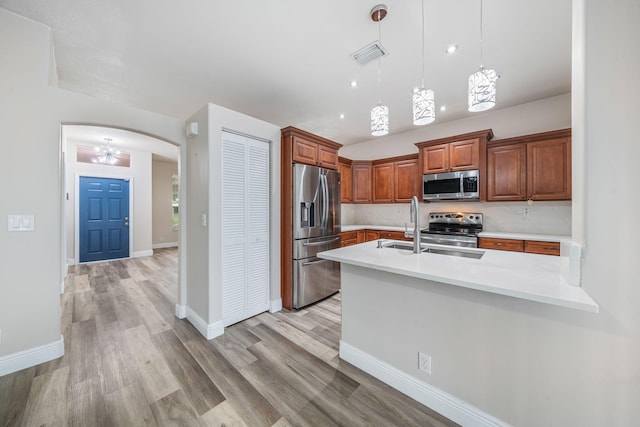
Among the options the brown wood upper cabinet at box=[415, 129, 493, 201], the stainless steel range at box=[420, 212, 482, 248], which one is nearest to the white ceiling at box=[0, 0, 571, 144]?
the brown wood upper cabinet at box=[415, 129, 493, 201]

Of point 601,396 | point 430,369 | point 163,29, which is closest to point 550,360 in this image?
point 601,396

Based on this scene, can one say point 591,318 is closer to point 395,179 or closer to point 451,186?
point 451,186

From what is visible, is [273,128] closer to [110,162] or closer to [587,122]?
[587,122]

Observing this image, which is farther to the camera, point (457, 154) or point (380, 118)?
point (457, 154)

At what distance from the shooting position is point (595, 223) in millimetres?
1041

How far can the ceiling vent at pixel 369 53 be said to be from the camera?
222 centimetres

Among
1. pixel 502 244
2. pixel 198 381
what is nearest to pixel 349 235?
pixel 502 244

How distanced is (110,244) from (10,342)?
4.89 meters

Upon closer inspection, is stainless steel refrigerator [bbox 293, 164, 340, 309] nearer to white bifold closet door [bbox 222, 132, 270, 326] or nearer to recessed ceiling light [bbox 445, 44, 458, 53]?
white bifold closet door [bbox 222, 132, 270, 326]

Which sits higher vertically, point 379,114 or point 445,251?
point 379,114

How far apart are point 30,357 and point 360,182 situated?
5038 millimetres

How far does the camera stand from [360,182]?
5176 millimetres

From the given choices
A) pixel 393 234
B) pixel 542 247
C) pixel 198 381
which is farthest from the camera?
pixel 393 234

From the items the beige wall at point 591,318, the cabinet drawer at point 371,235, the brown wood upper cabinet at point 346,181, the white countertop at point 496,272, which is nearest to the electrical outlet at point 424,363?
the beige wall at point 591,318
